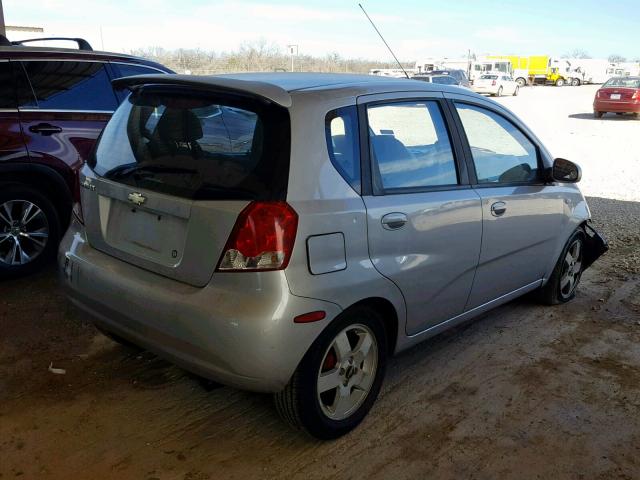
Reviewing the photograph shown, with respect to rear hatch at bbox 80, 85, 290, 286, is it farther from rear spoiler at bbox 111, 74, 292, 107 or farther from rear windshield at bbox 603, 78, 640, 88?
rear windshield at bbox 603, 78, 640, 88

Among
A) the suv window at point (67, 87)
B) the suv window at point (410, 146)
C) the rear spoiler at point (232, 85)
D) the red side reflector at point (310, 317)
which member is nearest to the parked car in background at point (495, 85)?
the suv window at point (67, 87)

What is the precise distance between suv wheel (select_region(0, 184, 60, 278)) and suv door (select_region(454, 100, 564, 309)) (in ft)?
11.3

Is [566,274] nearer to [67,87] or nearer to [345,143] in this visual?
[345,143]

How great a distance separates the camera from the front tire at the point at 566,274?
4.75 m

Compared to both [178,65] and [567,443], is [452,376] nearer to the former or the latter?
[567,443]

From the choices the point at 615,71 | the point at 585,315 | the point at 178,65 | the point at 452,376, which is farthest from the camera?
the point at 615,71

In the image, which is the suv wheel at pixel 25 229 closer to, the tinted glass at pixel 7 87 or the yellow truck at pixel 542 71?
the tinted glass at pixel 7 87

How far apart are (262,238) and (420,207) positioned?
101cm

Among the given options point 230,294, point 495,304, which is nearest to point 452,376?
point 495,304

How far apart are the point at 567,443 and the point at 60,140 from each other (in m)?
4.34

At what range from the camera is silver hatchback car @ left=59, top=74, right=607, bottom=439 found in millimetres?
2584

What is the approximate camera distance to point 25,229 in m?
5.01

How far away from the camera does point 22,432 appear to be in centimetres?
300

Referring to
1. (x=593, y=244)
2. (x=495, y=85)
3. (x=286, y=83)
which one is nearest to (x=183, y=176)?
(x=286, y=83)
